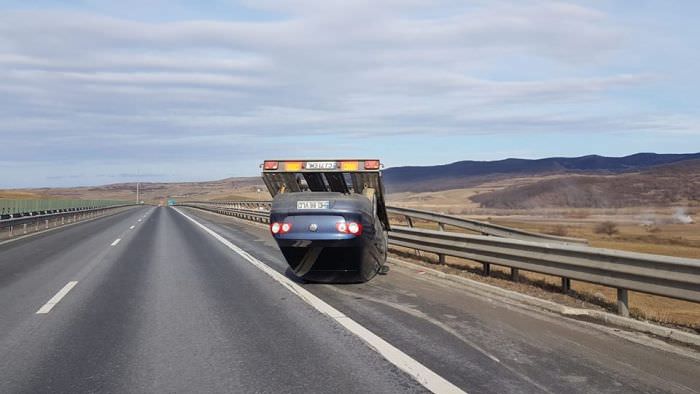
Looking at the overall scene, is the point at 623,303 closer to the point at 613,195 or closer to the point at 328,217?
the point at 328,217

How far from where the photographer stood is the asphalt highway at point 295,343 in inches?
202

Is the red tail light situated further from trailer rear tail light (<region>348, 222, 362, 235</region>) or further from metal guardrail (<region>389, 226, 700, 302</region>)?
metal guardrail (<region>389, 226, 700, 302</region>)

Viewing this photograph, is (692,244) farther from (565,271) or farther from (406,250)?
(565,271)

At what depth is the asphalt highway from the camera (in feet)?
16.9

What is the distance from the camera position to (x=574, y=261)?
8.40m

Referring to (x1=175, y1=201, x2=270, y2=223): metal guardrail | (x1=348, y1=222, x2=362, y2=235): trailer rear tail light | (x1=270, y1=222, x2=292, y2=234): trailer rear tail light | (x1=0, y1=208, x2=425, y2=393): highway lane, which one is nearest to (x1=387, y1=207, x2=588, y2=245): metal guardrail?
(x1=348, y1=222, x2=362, y2=235): trailer rear tail light

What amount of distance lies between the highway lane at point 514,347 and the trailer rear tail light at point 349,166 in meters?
2.24

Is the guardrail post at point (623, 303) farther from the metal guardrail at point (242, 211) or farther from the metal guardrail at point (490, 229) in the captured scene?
the metal guardrail at point (242, 211)

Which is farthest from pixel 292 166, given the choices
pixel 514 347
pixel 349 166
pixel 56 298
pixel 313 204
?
pixel 514 347

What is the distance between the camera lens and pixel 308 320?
769cm

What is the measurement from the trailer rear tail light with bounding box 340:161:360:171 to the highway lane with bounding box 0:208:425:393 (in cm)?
234

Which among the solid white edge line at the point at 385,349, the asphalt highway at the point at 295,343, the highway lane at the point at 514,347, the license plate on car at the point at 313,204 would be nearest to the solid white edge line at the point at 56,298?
the asphalt highway at the point at 295,343

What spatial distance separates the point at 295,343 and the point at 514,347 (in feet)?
7.47

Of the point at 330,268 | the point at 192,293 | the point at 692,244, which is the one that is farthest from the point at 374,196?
the point at 692,244
